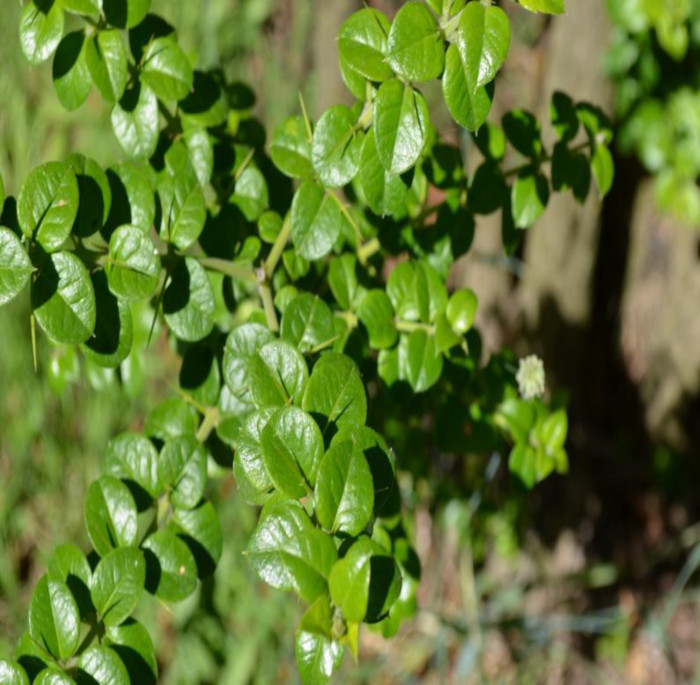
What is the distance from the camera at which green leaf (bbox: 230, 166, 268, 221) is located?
95 centimetres

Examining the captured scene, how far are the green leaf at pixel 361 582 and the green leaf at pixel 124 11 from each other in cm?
53

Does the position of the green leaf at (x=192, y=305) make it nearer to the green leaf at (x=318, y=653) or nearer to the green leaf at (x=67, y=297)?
the green leaf at (x=67, y=297)

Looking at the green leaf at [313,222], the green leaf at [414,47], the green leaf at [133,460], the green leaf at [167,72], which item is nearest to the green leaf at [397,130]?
the green leaf at [414,47]

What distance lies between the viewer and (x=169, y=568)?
0.79m

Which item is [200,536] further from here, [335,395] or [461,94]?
[461,94]

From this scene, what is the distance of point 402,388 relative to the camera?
0.89 metres

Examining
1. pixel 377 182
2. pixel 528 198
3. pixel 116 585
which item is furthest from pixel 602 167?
pixel 116 585

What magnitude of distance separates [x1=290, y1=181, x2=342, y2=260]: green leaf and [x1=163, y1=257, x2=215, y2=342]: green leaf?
3.8 inches

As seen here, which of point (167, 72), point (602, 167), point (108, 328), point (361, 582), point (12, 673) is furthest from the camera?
point (602, 167)

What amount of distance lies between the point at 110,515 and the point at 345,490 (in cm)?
30

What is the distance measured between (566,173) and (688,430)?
55.0 inches

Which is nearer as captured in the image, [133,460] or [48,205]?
[48,205]

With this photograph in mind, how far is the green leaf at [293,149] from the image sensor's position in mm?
883

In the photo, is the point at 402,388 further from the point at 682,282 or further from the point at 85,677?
the point at 682,282
